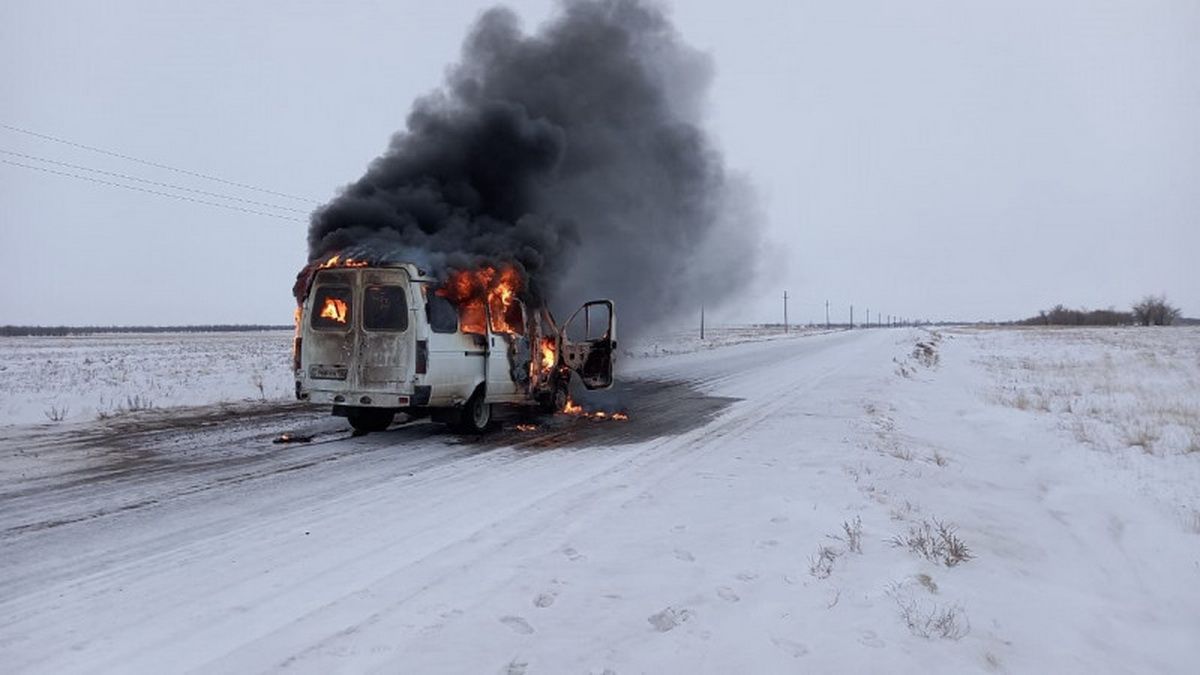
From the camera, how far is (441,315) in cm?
923

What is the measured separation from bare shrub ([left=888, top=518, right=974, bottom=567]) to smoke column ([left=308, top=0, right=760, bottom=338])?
6.76 metres

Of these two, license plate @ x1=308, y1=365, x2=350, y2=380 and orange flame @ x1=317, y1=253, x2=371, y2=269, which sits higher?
orange flame @ x1=317, y1=253, x2=371, y2=269

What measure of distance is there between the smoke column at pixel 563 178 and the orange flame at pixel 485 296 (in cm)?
21

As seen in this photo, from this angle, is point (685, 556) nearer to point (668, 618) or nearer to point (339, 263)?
point (668, 618)

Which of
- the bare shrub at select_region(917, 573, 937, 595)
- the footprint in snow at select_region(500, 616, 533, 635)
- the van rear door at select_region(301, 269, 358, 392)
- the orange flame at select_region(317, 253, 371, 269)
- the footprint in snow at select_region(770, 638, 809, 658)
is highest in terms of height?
the orange flame at select_region(317, 253, 371, 269)

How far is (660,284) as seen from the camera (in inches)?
993

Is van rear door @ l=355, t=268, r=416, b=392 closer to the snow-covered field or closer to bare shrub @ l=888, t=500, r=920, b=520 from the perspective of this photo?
the snow-covered field

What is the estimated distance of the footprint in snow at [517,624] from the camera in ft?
11.4

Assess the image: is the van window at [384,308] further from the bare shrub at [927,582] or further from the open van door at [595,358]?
the bare shrub at [927,582]

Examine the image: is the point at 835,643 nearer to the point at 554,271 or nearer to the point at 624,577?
the point at 624,577

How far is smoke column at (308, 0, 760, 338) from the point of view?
1123 centimetres

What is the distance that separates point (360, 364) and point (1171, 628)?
8205 millimetres

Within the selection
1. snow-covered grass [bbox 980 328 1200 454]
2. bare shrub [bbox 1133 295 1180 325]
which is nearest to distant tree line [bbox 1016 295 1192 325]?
bare shrub [bbox 1133 295 1180 325]

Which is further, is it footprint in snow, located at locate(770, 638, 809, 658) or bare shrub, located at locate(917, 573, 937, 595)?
bare shrub, located at locate(917, 573, 937, 595)
